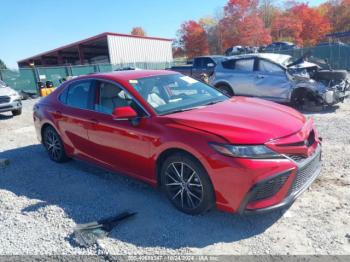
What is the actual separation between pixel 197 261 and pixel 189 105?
1.91 meters

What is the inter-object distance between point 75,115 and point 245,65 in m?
6.58

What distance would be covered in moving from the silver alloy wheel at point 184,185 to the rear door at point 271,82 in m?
6.43

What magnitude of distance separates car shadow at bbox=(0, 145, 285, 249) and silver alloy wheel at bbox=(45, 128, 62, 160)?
0.17 metres

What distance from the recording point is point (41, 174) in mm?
5082

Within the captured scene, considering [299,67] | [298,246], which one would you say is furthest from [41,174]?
[299,67]

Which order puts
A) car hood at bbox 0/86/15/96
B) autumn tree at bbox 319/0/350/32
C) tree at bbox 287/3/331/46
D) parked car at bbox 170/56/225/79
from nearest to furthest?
car hood at bbox 0/86/15/96 < parked car at bbox 170/56/225/79 < tree at bbox 287/3/331/46 < autumn tree at bbox 319/0/350/32

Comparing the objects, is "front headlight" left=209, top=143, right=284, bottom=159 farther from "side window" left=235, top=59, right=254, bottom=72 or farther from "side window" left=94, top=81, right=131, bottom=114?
"side window" left=235, top=59, right=254, bottom=72

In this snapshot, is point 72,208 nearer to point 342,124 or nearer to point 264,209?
point 264,209

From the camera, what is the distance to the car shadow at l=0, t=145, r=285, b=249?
122 inches

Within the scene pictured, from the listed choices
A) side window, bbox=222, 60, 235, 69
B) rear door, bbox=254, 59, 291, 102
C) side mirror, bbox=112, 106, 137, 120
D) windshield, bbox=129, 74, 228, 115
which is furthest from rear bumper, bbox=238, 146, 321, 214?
side window, bbox=222, 60, 235, 69

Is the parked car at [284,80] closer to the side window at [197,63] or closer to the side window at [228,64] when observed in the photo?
the side window at [228,64]

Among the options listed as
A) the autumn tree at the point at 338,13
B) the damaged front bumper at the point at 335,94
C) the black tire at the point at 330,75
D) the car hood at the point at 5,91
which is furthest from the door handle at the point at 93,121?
the autumn tree at the point at 338,13

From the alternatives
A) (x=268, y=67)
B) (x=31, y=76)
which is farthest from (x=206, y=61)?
(x=31, y=76)

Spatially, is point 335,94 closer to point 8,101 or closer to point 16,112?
point 8,101
